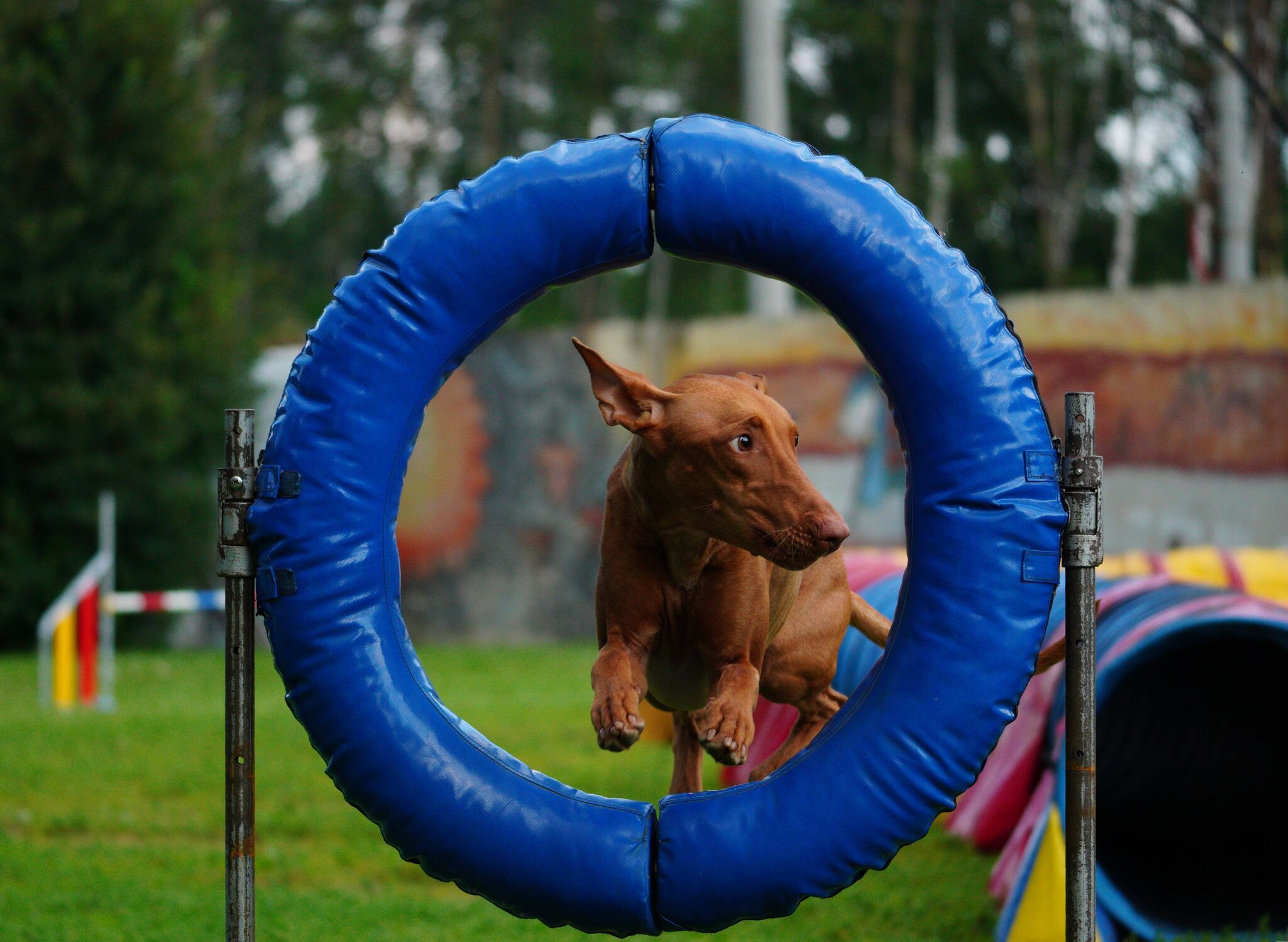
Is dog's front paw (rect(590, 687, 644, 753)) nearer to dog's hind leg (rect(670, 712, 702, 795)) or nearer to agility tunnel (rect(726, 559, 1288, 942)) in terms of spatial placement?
dog's hind leg (rect(670, 712, 702, 795))

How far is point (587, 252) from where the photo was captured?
2717 millimetres

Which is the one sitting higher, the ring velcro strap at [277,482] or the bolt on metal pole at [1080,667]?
the ring velcro strap at [277,482]

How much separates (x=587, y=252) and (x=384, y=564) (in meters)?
0.75

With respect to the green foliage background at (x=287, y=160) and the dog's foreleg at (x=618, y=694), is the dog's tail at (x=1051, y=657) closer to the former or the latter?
the dog's foreleg at (x=618, y=694)

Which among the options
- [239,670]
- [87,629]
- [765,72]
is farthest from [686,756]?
[765,72]

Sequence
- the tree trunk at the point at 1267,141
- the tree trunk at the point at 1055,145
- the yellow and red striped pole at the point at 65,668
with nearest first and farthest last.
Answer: the yellow and red striped pole at the point at 65,668 → the tree trunk at the point at 1267,141 → the tree trunk at the point at 1055,145

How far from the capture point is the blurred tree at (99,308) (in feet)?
41.5

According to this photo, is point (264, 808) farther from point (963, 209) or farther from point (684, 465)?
point (963, 209)

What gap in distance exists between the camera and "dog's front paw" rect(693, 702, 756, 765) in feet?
8.27

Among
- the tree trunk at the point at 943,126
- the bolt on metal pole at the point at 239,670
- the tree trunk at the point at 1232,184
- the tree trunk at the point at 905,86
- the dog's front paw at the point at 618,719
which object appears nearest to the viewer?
the dog's front paw at the point at 618,719

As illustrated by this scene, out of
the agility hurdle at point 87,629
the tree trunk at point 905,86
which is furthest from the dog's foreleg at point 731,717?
the tree trunk at point 905,86

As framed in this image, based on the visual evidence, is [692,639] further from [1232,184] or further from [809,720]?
[1232,184]

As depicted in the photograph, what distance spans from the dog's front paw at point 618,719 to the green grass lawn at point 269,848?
1.84 m

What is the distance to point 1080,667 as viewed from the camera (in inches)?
111
